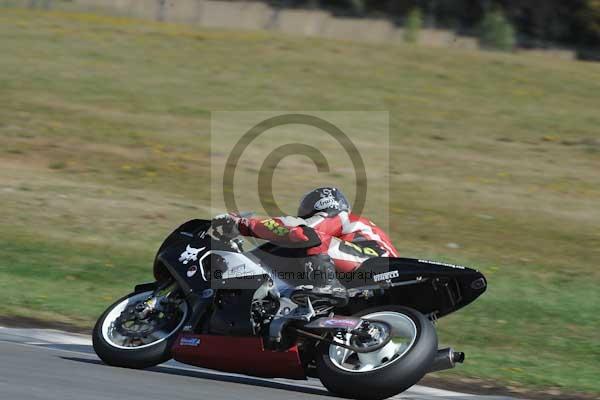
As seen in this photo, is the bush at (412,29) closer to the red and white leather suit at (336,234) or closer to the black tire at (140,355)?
the red and white leather suit at (336,234)

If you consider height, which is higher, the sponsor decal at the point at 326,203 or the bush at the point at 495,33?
the sponsor decal at the point at 326,203

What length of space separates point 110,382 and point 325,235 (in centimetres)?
189

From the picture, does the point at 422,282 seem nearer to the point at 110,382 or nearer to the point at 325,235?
the point at 325,235

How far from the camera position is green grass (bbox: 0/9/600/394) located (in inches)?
469

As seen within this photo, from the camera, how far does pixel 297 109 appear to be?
23.9m

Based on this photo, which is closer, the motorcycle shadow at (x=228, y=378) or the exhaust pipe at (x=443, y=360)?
the exhaust pipe at (x=443, y=360)

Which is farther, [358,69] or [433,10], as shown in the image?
[433,10]

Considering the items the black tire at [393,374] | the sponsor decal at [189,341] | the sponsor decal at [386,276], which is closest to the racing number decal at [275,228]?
the sponsor decal at [386,276]

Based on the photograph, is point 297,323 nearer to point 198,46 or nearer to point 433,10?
point 198,46

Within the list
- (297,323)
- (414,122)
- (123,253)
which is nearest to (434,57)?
(414,122)

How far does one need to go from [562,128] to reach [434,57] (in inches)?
234

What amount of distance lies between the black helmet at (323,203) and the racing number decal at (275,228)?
0.33 metres

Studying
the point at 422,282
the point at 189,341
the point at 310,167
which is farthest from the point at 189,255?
the point at 310,167

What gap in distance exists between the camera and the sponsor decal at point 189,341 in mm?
8112
